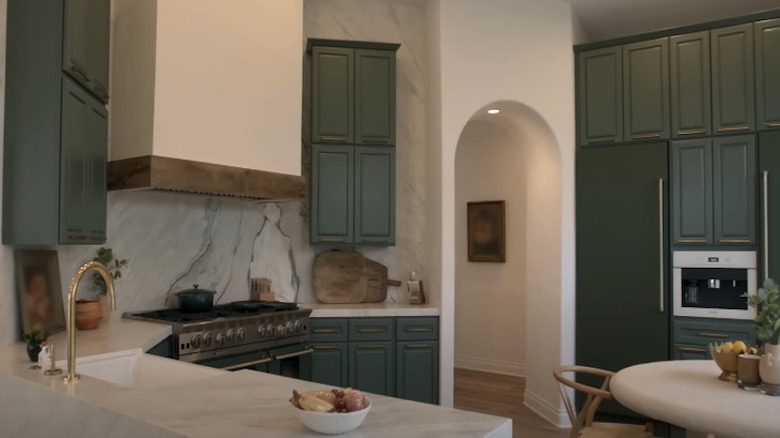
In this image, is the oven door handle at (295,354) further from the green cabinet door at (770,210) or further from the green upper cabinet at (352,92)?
the green cabinet door at (770,210)

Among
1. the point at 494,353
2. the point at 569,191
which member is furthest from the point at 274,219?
the point at 494,353

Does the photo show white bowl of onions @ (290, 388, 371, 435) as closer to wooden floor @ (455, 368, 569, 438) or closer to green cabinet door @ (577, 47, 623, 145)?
wooden floor @ (455, 368, 569, 438)

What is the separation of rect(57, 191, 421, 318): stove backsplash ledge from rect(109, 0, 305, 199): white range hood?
42 centimetres

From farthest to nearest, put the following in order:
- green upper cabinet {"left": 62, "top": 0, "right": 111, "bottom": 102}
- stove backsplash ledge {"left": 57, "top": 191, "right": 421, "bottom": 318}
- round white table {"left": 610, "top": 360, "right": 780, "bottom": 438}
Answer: stove backsplash ledge {"left": 57, "top": 191, "right": 421, "bottom": 318}, green upper cabinet {"left": 62, "top": 0, "right": 111, "bottom": 102}, round white table {"left": 610, "top": 360, "right": 780, "bottom": 438}

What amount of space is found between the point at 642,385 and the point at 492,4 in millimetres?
3274

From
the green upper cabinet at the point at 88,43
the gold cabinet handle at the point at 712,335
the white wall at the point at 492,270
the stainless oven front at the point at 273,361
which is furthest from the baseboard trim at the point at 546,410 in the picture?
the green upper cabinet at the point at 88,43

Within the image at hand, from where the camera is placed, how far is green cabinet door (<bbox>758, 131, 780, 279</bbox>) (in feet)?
13.5

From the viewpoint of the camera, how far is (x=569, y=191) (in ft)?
15.9

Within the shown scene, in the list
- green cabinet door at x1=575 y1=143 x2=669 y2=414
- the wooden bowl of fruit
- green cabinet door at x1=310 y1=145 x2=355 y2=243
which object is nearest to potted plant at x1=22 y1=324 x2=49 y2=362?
green cabinet door at x1=310 y1=145 x2=355 y2=243

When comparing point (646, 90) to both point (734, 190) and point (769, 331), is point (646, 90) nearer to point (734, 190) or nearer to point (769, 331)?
point (734, 190)

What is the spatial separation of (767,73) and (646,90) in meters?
0.80

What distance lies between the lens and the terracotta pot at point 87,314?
10.4 ft

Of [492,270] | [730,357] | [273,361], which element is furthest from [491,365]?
[730,357]

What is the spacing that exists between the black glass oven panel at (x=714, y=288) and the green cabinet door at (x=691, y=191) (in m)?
0.23
